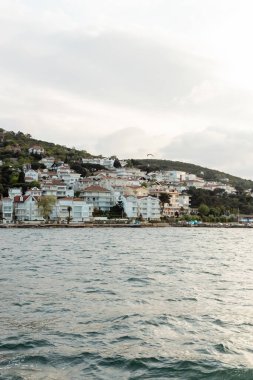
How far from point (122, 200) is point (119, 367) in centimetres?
9729

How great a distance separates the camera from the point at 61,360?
27.2 feet

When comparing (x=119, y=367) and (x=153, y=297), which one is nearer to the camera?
(x=119, y=367)

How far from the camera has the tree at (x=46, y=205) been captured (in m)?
90.6

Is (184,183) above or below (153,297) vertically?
above

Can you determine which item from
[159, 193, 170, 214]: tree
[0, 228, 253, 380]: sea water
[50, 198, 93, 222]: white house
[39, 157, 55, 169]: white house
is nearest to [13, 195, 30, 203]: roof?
[50, 198, 93, 222]: white house

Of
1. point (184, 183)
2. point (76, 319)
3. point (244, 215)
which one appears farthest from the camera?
point (184, 183)

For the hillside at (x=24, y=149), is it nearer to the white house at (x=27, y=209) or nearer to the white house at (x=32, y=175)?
the white house at (x=32, y=175)

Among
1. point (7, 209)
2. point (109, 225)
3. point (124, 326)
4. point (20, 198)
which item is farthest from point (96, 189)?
point (124, 326)

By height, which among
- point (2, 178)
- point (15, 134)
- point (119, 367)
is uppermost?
point (15, 134)

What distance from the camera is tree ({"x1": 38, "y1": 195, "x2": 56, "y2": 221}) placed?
90.6 m

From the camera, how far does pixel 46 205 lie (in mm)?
90562

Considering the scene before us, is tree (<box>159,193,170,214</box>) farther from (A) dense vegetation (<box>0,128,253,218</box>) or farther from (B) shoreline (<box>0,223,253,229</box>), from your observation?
(B) shoreline (<box>0,223,253,229</box>)

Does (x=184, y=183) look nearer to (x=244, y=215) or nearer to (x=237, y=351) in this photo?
(x=244, y=215)

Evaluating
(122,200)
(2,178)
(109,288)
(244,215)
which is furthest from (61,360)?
(244,215)
